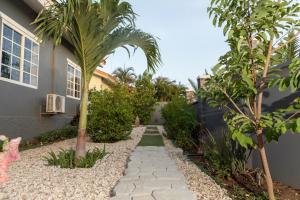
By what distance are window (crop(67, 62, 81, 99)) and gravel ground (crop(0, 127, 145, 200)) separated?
25.4 feet

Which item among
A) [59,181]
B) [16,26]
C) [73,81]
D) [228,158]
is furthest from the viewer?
[73,81]

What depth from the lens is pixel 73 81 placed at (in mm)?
14289

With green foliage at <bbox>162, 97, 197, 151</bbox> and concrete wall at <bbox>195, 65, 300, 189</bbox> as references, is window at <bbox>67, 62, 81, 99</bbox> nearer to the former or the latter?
green foliage at <bbox>162, 97, 197, 151</bbox>

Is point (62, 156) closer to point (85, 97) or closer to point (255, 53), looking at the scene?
point (85, 97)

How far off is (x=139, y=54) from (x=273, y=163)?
3.63m

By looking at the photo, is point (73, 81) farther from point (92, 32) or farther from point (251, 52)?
point (251, 52)

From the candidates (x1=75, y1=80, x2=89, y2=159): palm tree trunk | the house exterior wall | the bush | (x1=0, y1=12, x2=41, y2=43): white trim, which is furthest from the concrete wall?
the house exterior wall

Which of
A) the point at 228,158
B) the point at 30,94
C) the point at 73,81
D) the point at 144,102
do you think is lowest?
the point at 228,158

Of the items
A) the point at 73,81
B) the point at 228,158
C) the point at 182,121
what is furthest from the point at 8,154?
the point at 73,81

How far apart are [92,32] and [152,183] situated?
3303 mm

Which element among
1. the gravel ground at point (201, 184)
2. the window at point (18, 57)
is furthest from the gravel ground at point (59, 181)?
the window at point (18, 57)

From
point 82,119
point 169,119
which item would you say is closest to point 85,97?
point 82,119

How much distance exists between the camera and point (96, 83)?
23906mm

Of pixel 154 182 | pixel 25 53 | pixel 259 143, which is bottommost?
pixel 154 182
